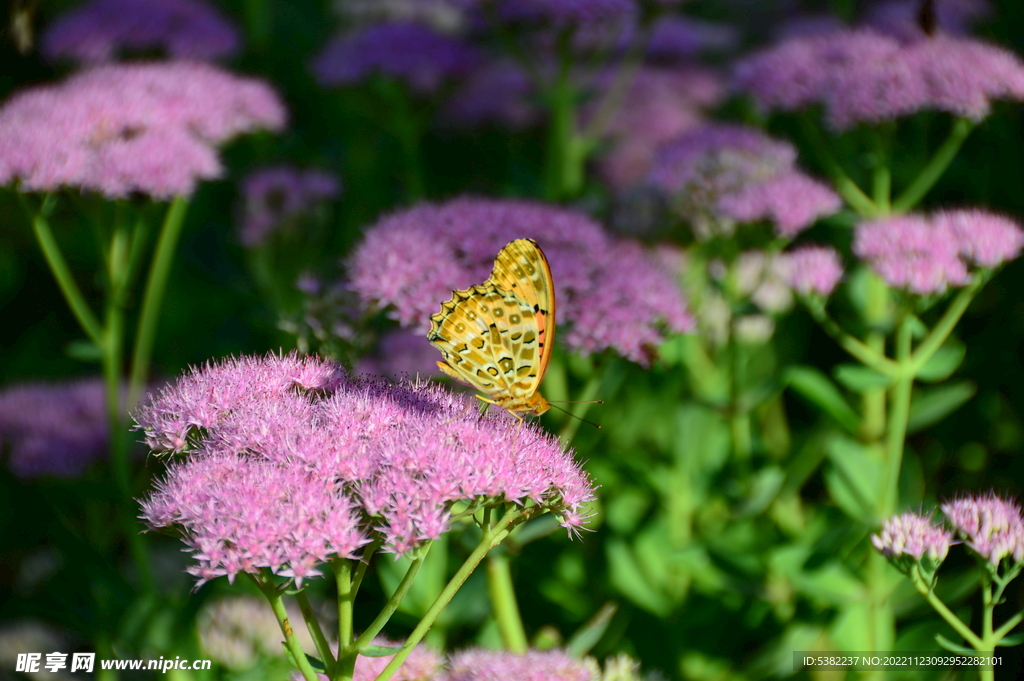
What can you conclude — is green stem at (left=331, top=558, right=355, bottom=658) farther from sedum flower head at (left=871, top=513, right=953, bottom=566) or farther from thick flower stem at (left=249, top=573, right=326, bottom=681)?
sedum flower head at (left=871, top=513, right=953, bottom=566)

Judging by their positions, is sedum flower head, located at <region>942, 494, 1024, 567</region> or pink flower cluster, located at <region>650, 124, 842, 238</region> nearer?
sedum flower head, located at <region>942, 494, 1024, 567</region>

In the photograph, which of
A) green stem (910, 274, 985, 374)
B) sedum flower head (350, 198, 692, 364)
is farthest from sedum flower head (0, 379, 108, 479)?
green stem (910, 274, 985, 374)

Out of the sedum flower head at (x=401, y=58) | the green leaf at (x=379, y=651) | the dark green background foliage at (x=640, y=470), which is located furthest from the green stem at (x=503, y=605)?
the sedum flower head at (x=401, y=58)

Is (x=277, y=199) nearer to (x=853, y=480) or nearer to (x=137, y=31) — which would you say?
(x=137, y=31)

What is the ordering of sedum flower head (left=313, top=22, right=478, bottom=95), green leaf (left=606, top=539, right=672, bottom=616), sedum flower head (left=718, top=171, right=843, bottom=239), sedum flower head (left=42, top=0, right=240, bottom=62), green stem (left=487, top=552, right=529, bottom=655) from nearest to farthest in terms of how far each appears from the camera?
green stem (left=487, top=552, right=529, bottom=655)
green leaf (left=606, top=539, right=672, bottom=616)
sedum flower head (left=718, top=171, right=843, bottom=239)
sedum flower head (left=42, top=0, right=240, bottom=62)
sedum flower head (left=313, top=22, right=478, bottom=95)

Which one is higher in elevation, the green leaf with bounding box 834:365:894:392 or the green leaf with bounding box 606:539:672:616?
the green leaf with bounding box 834:365:894:392

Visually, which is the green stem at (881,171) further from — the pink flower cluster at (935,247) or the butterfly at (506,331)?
the butterfly at (506,331)

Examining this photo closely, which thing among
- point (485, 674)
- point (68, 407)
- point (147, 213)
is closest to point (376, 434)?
point (485, 674)
